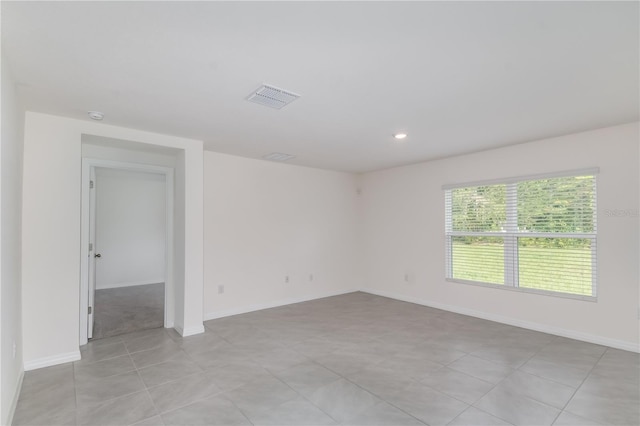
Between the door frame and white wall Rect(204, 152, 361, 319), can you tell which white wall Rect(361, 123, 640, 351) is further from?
the door frame

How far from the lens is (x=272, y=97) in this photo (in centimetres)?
264

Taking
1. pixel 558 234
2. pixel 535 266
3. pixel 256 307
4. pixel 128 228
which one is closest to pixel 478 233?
pixel 535 266

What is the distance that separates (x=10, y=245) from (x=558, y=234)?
5.50 meters

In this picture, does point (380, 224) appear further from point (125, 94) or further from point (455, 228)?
point (125, 94)

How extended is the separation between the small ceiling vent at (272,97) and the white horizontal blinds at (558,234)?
11.3 feet

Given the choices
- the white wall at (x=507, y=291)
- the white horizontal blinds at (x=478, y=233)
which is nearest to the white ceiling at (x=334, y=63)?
the white wall at (x=507, y=291)

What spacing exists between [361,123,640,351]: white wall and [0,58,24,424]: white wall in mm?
5040

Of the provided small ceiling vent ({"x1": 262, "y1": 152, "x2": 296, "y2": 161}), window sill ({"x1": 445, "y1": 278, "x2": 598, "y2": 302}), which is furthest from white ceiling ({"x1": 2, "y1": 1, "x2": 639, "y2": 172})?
window sill ({"x1": 445, "y1": 278, "x2": 598, "y2": 302})

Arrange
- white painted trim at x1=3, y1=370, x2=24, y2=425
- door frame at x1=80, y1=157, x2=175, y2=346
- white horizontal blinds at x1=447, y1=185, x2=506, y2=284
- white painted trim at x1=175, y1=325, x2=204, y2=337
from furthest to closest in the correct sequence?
white horizontal blinds at x1=447, y1=185, x2=506, y2=284 → white painted trim at x1=175, y1=325, x2=204, y2=337 → door frame at x1=80, y1=157, x2=175, y2=346 → white painted trim at x1=3, y1=370, x2=24, y2=425

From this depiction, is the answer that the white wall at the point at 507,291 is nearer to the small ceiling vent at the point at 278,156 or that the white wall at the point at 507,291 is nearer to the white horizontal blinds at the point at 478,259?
the white horizontal blinds at the point at 478,259

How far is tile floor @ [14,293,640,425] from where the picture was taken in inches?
87.8

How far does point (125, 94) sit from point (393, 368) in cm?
340

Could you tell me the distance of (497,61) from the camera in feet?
6.82

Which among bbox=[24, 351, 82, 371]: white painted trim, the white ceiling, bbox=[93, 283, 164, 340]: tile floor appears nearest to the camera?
the white ceiling
